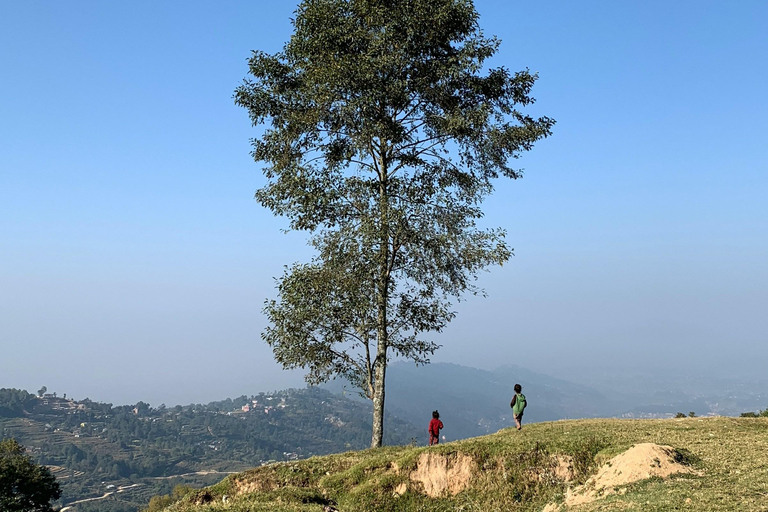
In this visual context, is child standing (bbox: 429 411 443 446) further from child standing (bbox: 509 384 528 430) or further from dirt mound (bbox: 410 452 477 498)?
dirt mound (bbox: 410 452 477 498)

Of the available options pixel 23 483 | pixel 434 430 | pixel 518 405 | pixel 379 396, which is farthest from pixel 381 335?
pixel 23 483

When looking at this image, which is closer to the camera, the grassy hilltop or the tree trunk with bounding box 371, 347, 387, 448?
the grassy hilltop

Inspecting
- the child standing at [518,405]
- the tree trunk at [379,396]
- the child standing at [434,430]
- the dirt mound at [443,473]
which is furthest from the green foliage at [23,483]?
the child standing at [518,405]

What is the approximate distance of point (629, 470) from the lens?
47.0 ft

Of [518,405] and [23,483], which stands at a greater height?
[518,405]

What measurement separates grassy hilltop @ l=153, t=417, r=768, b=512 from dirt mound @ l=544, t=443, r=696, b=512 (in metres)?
0.04

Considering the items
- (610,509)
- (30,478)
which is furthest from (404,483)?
(30,478)

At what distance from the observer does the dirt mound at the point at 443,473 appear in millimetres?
17641

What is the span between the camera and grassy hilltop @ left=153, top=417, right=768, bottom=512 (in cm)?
1293

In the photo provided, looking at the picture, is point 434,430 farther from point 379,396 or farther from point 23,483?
point 23,483

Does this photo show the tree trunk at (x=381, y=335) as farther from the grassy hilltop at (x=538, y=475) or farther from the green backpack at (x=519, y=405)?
the green backpack at (x=519, y=405)

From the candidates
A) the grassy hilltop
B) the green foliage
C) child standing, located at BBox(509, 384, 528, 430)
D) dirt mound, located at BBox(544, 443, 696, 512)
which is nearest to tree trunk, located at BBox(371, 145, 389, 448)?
the grassy hilltop

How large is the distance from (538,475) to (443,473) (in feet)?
10.1

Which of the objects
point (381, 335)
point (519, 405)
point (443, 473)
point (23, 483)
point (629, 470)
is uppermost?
point (381, 335)
